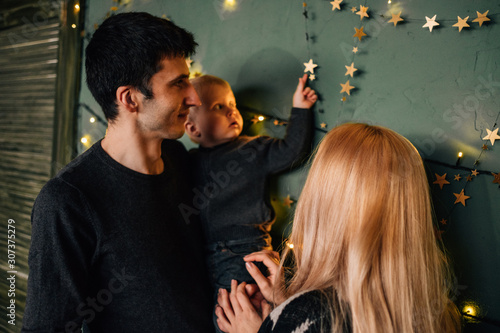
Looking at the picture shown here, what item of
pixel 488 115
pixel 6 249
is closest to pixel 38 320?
pixel 488 115

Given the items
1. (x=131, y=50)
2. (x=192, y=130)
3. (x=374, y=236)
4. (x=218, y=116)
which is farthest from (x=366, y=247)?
(x=131, y=50)

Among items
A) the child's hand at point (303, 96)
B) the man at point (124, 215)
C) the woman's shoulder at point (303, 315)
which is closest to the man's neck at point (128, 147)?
the man at point (124, 215)

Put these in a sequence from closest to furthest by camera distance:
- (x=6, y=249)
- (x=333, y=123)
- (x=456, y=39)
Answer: (x=456, y=39), (x=333, y=123), (x=6, y=249)

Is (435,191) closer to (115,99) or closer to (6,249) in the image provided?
(115,99)

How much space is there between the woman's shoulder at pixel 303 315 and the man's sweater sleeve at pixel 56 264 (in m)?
0.72

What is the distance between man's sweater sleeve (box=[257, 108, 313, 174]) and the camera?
4.73ft

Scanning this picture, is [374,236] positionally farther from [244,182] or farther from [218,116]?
[218,116]

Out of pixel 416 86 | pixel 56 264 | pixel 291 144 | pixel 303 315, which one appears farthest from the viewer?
pixel 291 144

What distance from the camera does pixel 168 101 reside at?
4.53ft

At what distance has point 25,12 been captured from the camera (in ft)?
8.34

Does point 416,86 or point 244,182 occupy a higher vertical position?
point 416,86

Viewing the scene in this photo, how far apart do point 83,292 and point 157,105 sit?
2.48ft

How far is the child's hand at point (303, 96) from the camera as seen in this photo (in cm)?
148

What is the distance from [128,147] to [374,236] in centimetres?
100
